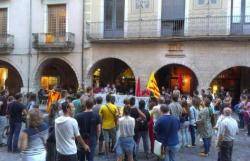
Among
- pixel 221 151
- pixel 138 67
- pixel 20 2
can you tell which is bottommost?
pixel 221 151

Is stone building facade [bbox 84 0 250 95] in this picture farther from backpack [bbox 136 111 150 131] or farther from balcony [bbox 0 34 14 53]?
backpack [bbox 136 111 150 131]

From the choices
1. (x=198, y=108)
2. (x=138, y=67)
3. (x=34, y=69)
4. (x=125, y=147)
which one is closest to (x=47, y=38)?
(x=34, y=69)

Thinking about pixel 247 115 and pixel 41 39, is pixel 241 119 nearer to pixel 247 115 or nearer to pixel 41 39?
pixel 247 115

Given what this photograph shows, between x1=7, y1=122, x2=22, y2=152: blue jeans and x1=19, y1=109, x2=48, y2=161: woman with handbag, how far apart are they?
18.5ft

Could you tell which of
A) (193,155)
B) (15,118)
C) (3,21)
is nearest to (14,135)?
(15,118)

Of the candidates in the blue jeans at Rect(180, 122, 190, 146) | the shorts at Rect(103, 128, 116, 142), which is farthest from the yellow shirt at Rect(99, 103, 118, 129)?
the blue jeans at Rect(180, 122, 190, 146)

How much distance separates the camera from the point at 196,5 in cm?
2345

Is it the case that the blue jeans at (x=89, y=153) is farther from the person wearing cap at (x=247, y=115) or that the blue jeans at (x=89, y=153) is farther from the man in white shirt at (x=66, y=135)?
the person wearing cap at (x=247, y=115)

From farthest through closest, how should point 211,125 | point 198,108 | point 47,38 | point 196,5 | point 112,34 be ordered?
point 47,38 < point 112,34 < point 196,5 < point 198,108 < point 211,125

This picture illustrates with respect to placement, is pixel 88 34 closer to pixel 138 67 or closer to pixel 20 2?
pixel 138 67

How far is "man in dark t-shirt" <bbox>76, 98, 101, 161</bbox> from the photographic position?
9.92 meters

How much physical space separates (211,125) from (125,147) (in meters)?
3.77

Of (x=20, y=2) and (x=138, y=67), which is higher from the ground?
(x=20, y=2)

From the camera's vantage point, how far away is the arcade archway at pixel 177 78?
86.9ft
